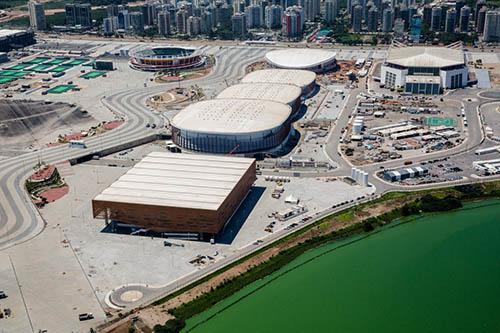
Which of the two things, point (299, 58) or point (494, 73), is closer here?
point (494, 73)

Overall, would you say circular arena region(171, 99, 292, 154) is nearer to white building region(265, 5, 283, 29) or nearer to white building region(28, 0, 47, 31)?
white building region(265, 5, 283, 29)

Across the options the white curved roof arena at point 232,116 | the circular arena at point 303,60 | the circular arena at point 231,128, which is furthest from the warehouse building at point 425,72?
the circular arena at point 231,128

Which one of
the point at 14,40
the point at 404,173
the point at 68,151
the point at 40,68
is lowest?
the point at 404,173

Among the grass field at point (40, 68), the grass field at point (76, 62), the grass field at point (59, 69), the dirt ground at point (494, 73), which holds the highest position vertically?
the grass field at point (76, 62)

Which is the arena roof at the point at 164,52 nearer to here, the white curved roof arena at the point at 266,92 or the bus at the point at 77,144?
the white curved roof arena at the point at 266,92

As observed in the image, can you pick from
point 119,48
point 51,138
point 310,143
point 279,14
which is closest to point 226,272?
point 310,143

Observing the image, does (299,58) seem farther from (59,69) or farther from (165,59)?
(59,69)

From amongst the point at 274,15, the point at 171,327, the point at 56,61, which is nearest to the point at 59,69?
the point at 56,61
